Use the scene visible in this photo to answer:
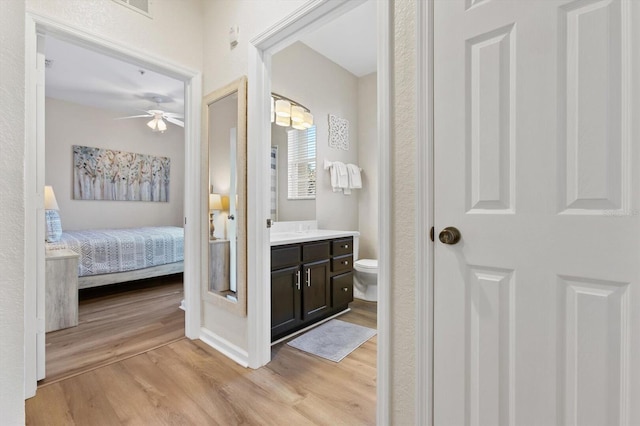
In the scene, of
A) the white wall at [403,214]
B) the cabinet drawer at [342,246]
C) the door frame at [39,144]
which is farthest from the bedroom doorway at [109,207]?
the white wall at [403,214]

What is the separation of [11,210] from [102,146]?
17.7 ft

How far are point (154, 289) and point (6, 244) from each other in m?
3.71

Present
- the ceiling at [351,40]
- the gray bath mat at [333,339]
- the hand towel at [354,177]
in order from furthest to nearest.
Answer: the hand towel at [354,177], the ceiling at [351,40], the gray bath mat at [333,339]

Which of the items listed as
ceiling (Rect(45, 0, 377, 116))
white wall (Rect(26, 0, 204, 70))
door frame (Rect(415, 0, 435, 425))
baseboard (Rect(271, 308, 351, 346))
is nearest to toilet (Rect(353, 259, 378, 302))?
baseboard (Rect(271, 308, 351, 346))

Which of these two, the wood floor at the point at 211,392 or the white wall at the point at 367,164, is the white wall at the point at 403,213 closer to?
the wood floor at the point at 211,392

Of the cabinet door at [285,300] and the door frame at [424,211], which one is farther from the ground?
the door frame at [424,211]

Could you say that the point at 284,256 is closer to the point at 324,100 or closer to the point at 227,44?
the point at 227,44

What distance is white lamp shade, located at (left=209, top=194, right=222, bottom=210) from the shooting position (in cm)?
232

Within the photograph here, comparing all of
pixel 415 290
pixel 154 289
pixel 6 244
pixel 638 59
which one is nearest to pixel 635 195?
pixel 638 59

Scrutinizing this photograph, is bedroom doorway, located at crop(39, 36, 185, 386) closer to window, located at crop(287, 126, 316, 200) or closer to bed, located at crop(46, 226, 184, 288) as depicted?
bed, located at crop(46, 226, 184, 288)

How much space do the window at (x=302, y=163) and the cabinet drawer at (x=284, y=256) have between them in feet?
3.46

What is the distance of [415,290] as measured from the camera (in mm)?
1173

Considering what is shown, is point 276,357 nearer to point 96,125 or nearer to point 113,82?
point 113,82

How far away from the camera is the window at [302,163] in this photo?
11.1ft
